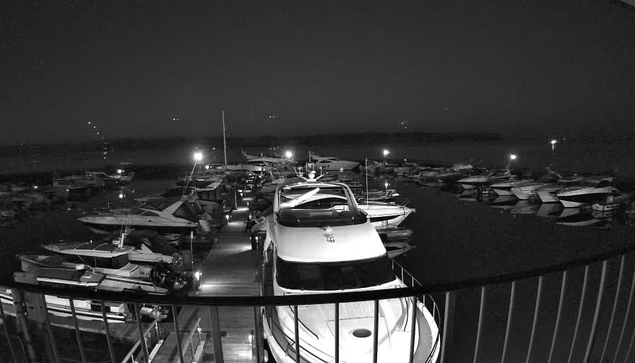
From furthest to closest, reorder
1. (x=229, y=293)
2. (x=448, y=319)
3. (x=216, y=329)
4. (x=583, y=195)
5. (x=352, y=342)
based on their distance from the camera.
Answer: (x=583, y=195) < (x=229, y=293) < (x=352, y=342) < (x=448, y=319) < (x=216, y=329)

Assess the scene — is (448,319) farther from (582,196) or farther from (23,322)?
(582,196)

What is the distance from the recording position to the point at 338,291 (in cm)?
554

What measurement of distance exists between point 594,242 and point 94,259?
87.1ft

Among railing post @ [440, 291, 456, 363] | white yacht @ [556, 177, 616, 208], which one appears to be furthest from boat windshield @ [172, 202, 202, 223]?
white yacht @ [556, 177, 616, 208]

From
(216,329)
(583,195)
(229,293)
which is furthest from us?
(583,195)

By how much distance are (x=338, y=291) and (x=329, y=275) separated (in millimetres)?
305

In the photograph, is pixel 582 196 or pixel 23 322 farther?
pixel 582 196

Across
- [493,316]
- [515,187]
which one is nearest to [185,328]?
[493,316]

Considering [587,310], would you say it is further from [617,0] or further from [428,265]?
[617,0]

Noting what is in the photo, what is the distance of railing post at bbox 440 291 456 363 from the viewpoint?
1746 mm

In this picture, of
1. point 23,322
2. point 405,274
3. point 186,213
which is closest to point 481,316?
point 23,322

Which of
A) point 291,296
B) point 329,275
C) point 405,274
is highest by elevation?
point 291,296

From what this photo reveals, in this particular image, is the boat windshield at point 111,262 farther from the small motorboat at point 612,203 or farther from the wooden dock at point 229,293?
the small motorboat at point 612,203

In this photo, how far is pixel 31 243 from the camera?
23828 mm
